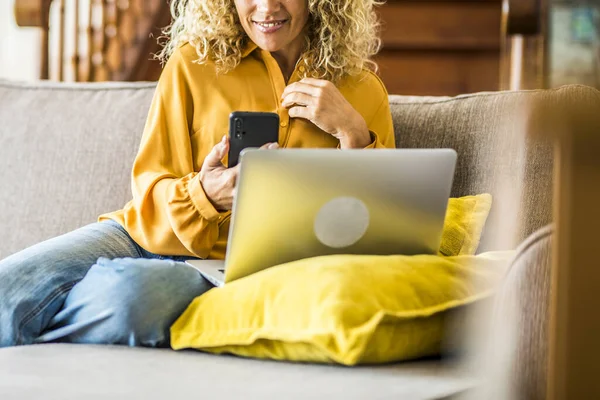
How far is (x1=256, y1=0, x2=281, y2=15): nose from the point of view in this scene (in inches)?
60.1

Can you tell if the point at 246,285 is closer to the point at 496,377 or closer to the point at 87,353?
the point at 87,353

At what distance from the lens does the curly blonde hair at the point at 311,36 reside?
62.4 inches

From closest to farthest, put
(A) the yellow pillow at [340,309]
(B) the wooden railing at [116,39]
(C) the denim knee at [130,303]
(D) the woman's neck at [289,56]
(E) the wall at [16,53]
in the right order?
1. (A) the yellow pillow at [340,309]
2. (C) the denim knee at [130,303]
3. (D) the woman's neck at [289,56]
4. (B) the wooden railing at [116,39]
5. (E) the wall at [16,53]

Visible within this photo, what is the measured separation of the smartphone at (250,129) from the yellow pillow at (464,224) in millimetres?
336

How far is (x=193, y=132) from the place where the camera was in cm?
154

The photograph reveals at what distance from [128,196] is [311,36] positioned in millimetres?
526

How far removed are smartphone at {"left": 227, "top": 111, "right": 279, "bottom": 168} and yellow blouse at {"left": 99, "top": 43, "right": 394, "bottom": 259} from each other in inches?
5.1

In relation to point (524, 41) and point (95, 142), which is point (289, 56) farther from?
point (524, 41)

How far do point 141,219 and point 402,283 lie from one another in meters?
0.59

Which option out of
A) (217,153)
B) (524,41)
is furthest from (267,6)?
(524,41)

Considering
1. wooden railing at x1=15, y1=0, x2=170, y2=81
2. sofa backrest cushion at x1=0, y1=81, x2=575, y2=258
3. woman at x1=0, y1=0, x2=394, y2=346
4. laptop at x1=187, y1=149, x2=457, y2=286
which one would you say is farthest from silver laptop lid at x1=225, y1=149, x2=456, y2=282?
wooden railing at x1=15, y1=0, x2=170, y2=81

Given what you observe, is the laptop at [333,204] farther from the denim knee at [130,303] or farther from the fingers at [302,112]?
the fingers at [302,112]

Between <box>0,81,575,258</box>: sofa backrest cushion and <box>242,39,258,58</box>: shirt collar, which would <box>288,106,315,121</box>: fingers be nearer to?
<box>242,39,258,58</box>: shirt collar

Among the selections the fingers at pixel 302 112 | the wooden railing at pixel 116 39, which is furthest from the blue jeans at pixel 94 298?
the wooden railing at pixel 116 39
